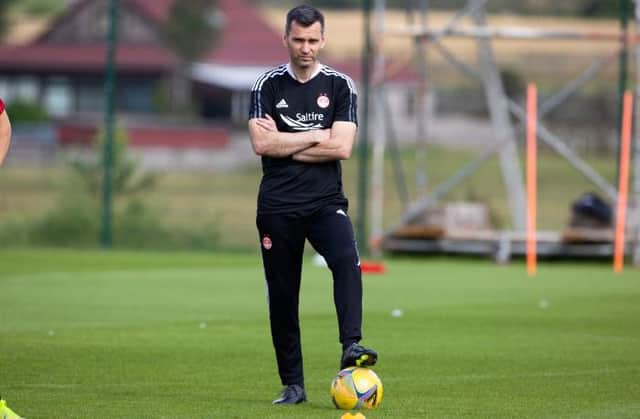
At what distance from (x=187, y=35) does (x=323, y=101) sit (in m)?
41.8

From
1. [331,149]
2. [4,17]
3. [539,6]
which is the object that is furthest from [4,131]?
[4,17]

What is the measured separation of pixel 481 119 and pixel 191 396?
131 feet

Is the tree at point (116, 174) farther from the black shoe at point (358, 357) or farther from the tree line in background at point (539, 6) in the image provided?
the black shoe at point (358, 357)

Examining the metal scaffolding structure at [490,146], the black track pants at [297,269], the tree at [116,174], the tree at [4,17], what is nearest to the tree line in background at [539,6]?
the metal scaffolding structure at [490,146]

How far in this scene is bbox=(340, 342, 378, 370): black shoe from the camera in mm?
7957

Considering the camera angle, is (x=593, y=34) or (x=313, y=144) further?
(x=593, y=34)

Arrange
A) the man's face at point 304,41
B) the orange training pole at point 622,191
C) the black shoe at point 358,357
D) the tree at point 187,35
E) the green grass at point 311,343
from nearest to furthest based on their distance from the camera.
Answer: the black shoe at point 358,357 < the man's face at point 304,41 < the green grass at point 311,343 < the orange training pole at point 622,191 < the tree at point 187,35

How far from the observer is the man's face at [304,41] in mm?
8219

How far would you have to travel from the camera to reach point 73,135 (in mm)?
44188

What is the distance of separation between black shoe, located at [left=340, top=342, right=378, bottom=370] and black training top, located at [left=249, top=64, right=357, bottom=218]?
0.87m

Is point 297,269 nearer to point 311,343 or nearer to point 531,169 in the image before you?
point 311,343

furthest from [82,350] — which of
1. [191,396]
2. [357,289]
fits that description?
[357,289]

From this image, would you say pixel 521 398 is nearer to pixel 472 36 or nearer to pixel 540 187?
pixel 472 36

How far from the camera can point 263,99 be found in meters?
8.46
